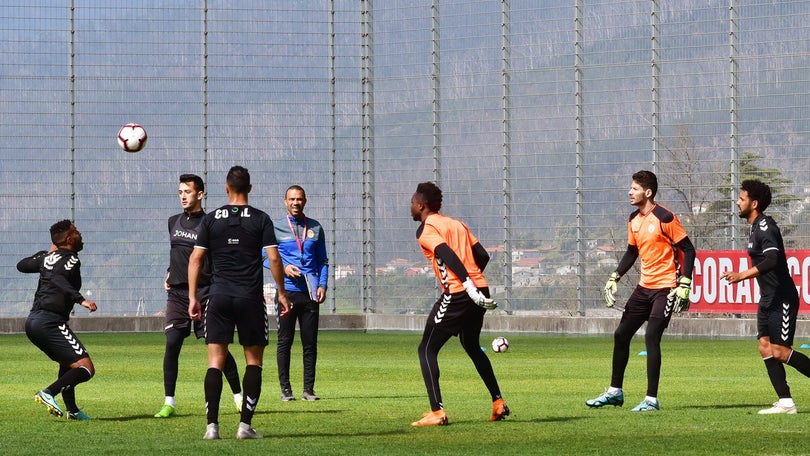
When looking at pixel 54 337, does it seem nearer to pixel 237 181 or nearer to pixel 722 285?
pixel 237 181

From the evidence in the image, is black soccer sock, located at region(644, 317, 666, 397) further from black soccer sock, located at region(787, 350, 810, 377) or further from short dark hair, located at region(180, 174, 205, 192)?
short dark hair, located at region(180, 174, 205, 192)

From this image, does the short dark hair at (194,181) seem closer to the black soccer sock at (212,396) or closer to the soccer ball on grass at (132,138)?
the black soccer sock at (212,396)

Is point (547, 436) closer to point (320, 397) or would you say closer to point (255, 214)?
point (255, 214)

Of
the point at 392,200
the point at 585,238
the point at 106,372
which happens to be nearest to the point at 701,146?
the point at 585,238

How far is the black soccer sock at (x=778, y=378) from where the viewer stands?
11094 mm

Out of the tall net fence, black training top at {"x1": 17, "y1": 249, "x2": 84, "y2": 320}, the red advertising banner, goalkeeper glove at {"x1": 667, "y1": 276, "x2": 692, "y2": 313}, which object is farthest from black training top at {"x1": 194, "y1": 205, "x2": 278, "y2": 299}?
the tall net fence

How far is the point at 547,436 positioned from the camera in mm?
9469

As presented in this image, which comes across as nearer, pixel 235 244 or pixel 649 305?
pixel 235 244

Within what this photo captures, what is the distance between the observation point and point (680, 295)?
11.3 metres

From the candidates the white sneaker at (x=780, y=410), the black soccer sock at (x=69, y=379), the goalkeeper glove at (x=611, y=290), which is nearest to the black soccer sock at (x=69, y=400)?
the black soccer sock at (x=69, y=379)

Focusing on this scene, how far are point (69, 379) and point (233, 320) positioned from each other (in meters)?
2.00

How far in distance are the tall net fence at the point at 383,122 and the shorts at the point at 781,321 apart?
13.4m

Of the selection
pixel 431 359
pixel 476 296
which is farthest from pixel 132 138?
pixel 476 296

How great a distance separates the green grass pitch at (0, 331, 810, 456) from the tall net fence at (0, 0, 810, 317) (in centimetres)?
648
